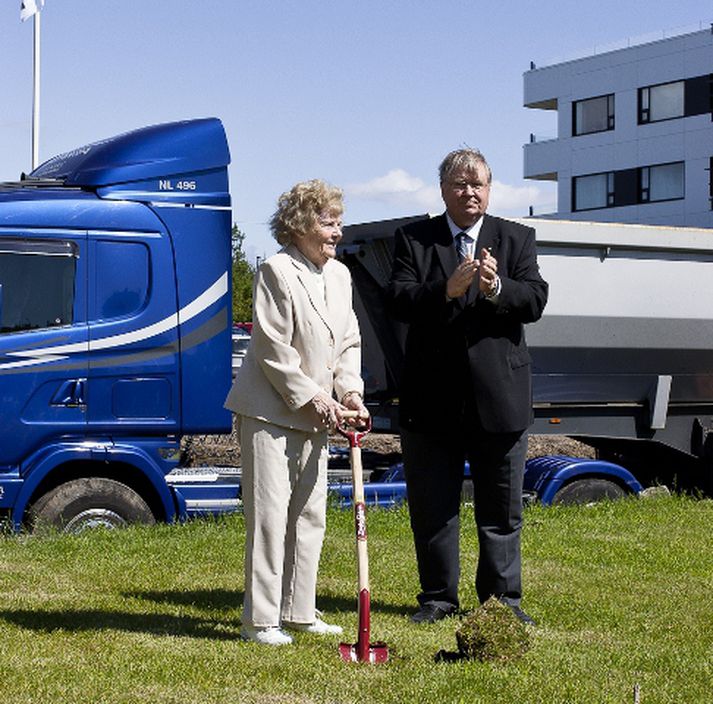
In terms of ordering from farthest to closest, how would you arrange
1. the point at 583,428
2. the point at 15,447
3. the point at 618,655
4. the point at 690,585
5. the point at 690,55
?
the point at 690,55, the point at 583,428, the point at 15,447, the point at 690,585, the point at 618,655

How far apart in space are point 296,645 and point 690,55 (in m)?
48.4

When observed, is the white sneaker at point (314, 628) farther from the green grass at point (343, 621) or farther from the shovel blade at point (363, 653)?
the shovel blade at point (363, 653)

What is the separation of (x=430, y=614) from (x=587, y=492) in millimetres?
5036

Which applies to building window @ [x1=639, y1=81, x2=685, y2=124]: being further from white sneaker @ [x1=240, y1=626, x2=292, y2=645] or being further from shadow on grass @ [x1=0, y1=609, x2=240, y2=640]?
white sneaker @ [x1=240, y1=626, x2=292, y2=645]

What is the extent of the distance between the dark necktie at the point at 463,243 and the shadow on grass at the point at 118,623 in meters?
2.12

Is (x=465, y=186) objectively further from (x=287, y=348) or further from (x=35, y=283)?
(x=35, y=283)

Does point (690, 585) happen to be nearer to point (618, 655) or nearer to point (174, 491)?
point (618, 655)

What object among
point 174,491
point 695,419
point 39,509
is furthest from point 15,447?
point 695,419

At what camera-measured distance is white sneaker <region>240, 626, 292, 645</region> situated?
6.45 meters

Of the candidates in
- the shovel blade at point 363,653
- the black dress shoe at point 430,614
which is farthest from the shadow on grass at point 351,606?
the shovel blade at point 363,653

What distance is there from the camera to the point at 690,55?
51719 mm

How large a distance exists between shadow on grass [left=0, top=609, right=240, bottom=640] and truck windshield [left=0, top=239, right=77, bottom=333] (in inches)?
114

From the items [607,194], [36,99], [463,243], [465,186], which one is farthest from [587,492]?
[607,194]

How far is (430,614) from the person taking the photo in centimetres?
716
